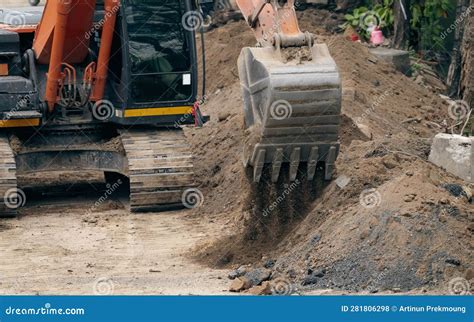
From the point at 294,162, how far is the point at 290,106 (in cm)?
81

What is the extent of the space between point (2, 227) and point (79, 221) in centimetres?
85

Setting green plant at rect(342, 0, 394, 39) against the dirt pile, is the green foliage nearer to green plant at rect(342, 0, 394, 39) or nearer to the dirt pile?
green plant at rect(342, 0, 394, 39)

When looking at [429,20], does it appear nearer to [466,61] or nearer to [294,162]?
[466,61]

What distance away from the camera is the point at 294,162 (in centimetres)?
1191

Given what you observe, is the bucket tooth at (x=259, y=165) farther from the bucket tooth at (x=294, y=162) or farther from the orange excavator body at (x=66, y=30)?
the orange excavator body at (x=66, y=30)

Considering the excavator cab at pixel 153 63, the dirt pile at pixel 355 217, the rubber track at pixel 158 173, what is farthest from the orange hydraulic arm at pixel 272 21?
the rubber track at pixel 158 173

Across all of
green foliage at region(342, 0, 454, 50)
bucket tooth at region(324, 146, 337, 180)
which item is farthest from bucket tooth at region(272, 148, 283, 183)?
green foliage at region(342, 0, 454, 50)

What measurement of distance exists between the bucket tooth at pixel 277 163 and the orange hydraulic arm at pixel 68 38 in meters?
3.15

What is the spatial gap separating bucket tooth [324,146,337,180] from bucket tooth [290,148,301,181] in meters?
0.30

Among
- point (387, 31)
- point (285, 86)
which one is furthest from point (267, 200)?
point (387, 31)

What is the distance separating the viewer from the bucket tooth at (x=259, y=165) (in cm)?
1171

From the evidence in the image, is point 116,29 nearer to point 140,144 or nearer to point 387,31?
point 140,144

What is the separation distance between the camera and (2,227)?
1380 centimetres

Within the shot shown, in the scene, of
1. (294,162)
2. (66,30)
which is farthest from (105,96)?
(294,162)
